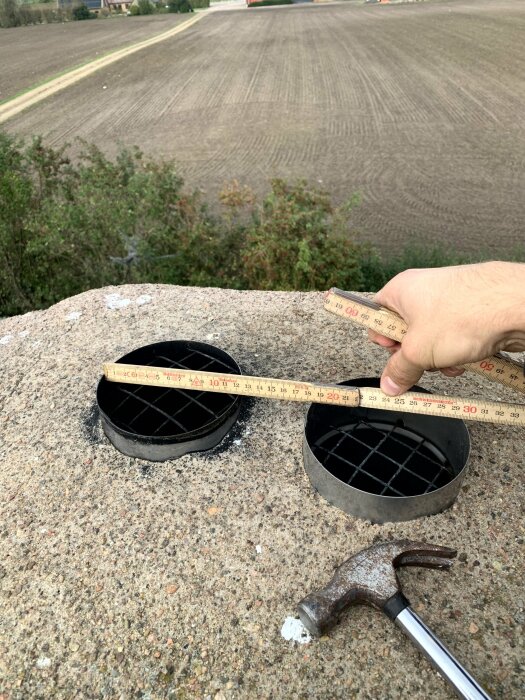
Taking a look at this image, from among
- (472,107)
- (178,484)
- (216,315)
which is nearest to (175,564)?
(178,484)

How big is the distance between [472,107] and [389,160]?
17.5ft

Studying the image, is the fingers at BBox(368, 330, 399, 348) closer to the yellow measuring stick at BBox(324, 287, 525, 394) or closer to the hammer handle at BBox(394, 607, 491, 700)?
the yellow measuring stick at BBox(324, 287, 525, 394)

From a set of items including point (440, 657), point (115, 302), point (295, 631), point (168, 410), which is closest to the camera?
point (440, 657)

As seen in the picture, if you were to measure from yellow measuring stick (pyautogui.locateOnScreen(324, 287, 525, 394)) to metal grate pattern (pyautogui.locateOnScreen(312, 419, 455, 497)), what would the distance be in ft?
2.06

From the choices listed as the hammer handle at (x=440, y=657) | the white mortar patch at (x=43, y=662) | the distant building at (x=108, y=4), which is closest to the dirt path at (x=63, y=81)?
the distant building at (x=108, y=4)

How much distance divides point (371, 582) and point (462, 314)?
3.90 ft

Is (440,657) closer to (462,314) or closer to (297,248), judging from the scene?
(462,314)

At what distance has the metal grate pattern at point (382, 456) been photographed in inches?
116

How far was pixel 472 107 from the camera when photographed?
17531mm

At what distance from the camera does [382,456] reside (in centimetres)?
298

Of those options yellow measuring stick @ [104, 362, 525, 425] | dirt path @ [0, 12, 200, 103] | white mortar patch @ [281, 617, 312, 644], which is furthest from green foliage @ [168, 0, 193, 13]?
white mortar patch @ [281, 617, 312, 644]

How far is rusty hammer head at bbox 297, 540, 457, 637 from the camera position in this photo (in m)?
2.13

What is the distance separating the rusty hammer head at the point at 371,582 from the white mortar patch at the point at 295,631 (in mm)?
25

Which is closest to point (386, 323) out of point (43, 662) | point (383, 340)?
point (383, 340)
